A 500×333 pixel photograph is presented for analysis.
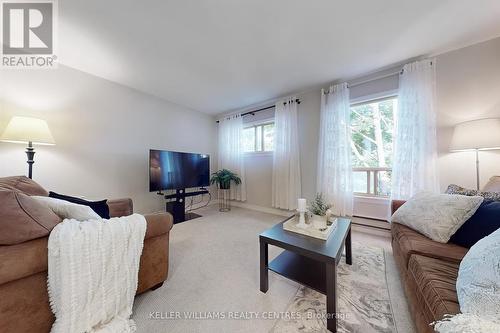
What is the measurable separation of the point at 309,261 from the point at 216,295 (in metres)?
0.85

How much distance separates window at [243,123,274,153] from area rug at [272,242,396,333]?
8.84 feet

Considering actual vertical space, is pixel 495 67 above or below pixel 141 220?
above

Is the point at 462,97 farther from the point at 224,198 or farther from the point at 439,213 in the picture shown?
the point at 224,198

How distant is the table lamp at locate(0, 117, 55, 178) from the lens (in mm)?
1778

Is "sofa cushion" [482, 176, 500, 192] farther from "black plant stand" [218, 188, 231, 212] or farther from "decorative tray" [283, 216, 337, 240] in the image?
"black plant stand" [218, 188, 231, 212]

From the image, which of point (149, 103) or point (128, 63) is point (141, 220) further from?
point (149, 103)

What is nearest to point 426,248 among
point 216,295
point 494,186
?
point 494,186

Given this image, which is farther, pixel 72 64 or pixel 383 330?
pixel 72 64

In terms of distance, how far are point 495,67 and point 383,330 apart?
303cm

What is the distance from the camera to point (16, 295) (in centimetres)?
83

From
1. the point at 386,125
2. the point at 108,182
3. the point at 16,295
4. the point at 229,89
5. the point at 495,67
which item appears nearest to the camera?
the point at 16,295

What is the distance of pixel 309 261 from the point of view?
157 centimetres

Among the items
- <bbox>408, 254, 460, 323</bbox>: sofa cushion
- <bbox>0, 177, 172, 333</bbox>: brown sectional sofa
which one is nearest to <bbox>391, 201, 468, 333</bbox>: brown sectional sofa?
<bbox>408, 254, 460, 323</bbox>: sofa cushion

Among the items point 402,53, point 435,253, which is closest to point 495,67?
point 402,53
